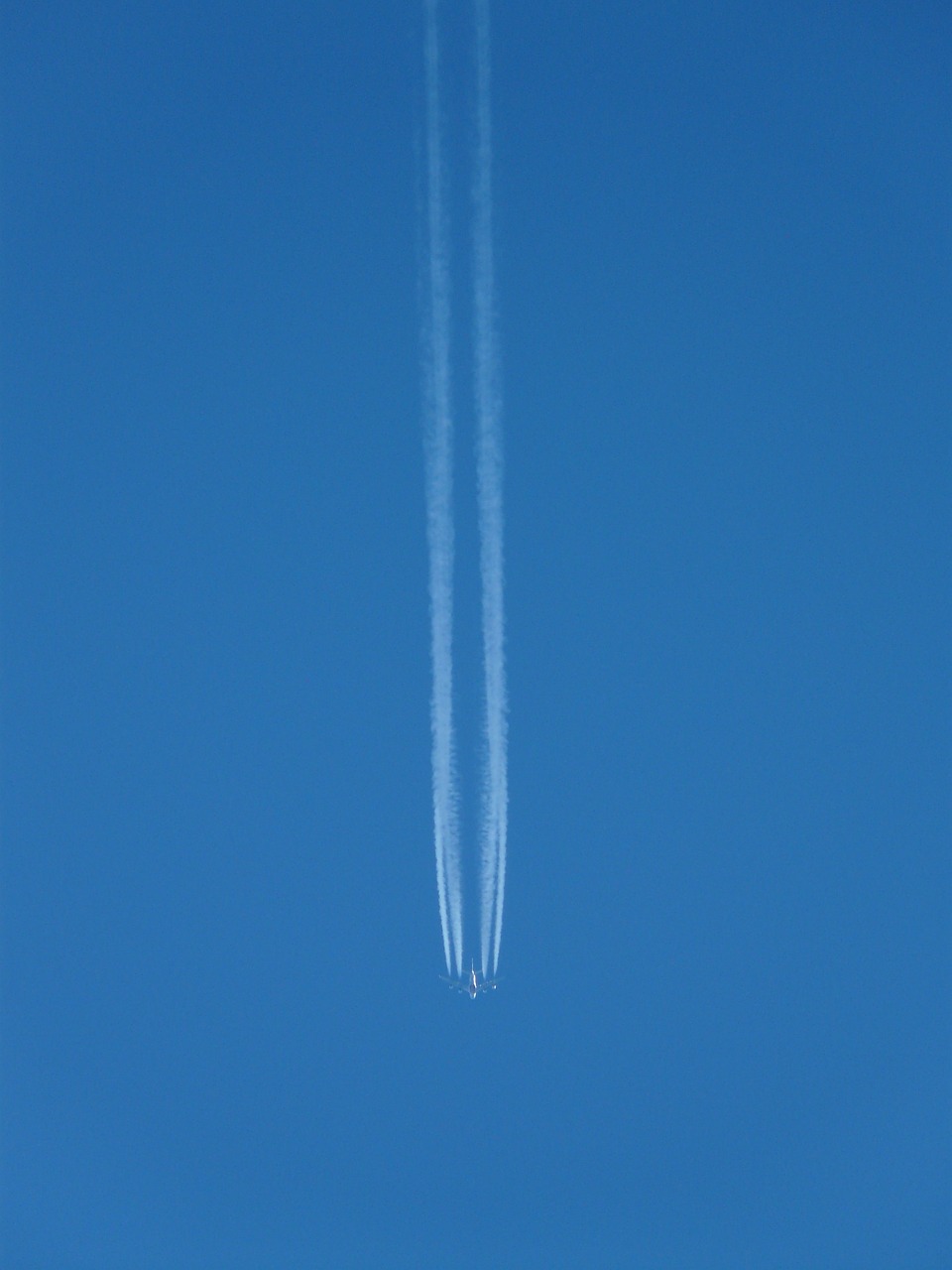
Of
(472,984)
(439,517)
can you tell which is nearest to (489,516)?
(439,517)

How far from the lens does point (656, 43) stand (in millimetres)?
6863

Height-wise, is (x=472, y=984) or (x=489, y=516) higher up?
(x=489, y=516)

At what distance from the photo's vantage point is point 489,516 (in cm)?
675

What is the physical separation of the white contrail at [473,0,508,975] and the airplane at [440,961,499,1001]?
9 centimetres

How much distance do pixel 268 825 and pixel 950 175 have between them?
7047mm

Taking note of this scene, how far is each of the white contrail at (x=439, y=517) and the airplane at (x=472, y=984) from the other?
19 cm

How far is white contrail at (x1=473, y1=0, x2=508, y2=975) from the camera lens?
6.66 m

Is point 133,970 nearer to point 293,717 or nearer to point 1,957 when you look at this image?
point 1,957

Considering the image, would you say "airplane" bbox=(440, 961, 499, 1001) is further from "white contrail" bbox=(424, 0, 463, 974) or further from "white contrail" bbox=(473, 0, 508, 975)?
"white contrail" bbox=(424, 0, 463, 974)

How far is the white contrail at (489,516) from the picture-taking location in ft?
21.9

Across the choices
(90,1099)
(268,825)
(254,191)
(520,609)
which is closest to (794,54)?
(254,191)

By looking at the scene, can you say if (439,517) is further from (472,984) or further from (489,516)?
(472,984)

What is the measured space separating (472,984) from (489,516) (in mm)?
3433

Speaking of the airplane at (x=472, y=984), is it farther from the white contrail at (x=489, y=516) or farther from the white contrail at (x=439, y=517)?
the white contrail at (x=439, y=517)
